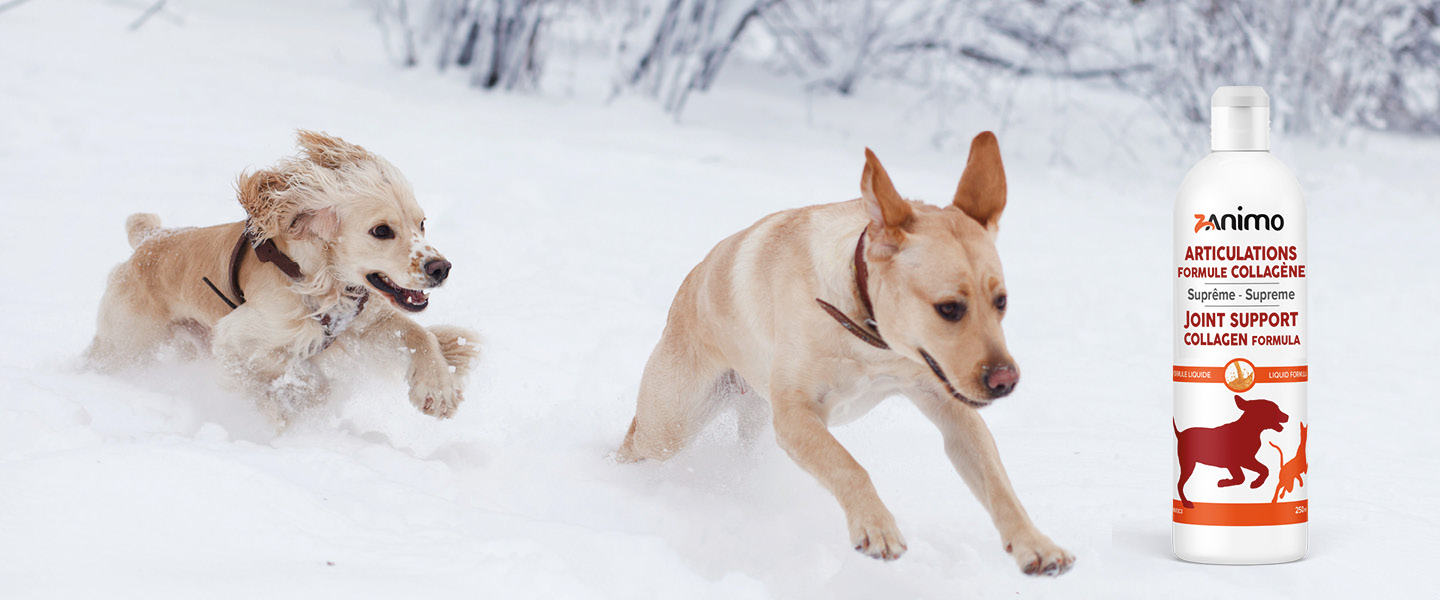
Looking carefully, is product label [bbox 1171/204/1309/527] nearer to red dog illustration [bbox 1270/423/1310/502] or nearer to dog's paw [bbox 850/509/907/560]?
red dog illustration [bbox 1270/423/1310/502]

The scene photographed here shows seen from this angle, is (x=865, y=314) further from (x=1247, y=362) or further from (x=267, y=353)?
(x=267, y=353)

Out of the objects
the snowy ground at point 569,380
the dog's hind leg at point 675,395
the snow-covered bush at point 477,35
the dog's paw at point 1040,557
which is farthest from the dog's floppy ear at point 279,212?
the snow-covered bush at point 477,35

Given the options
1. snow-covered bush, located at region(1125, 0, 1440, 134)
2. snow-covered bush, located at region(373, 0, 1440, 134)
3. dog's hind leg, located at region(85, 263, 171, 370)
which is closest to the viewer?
dog's hind leg, located at region(85, 263, 171, 370)

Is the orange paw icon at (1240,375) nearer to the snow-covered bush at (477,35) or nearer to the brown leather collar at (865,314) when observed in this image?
the brown leather collar at (865,314)

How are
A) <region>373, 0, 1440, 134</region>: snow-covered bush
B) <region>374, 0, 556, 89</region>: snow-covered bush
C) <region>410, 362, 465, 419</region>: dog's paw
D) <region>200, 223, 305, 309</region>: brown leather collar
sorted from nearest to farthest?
<region>200, 223, 305, 309</region>: brown leather collar, <region>410, 362, 465, 419</region>: dog's paw, <region>374, 0, 556, 89</region>: snow-covered bush, <region>373, 0, 1440, 134</region>: snow-covered bush

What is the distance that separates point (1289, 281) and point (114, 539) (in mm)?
2455

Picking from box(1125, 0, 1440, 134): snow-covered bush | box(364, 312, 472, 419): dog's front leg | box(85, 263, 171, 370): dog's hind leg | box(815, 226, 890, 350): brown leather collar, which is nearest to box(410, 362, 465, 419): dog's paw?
box(364, 312, 472, 419): dog's front leg

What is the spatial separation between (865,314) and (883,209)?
324 millimetres

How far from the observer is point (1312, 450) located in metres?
4.08

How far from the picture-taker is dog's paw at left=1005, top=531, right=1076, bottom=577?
102 inches

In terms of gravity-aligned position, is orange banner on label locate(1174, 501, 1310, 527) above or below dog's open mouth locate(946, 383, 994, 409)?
below

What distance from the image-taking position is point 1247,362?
101 inches

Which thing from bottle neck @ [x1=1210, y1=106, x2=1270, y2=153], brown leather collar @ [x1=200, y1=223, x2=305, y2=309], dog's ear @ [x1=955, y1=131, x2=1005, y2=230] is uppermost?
bottle neck @ [x1=1210, y1=106, x2=1270, y2=153]

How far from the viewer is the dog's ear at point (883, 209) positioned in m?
2.66
